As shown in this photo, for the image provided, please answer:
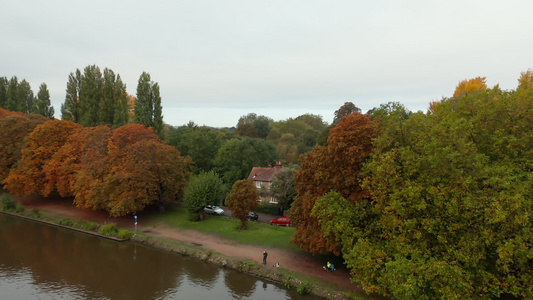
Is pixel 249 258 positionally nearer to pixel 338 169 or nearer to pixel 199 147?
pixel 338 169

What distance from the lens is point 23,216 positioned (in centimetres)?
3909

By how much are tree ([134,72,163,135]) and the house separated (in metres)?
17.2

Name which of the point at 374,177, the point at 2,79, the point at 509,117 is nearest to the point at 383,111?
the point at 374,177

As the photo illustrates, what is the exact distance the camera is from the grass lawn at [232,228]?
1168 inches

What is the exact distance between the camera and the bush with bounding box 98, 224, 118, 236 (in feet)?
106

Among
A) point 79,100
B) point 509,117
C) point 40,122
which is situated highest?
point 79,100

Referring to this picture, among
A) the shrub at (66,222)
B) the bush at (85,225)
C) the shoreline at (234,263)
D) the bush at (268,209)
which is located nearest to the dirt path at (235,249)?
the shoreline at (234,263)

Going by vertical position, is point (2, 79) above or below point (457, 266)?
above

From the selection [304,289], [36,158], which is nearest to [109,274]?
[304,289]

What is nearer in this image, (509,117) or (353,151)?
(509,117)

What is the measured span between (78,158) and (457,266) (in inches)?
1688

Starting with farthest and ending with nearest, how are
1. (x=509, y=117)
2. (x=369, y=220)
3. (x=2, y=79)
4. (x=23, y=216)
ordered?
(x=2, y=79) → (x=23, y=216) → (x=369, y=220) → (x=509, y=117)

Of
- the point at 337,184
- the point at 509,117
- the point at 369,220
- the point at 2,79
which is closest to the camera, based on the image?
the point at 509,117

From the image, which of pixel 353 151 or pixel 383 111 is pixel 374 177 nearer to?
pixel 353 151
